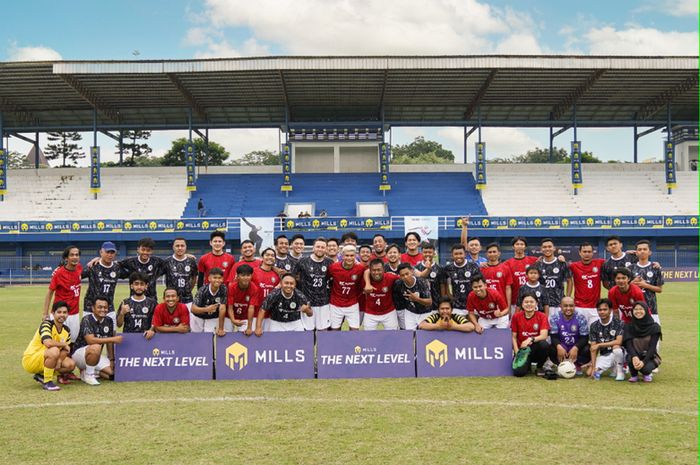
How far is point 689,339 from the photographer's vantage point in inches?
522

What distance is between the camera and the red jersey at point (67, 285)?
1018cm

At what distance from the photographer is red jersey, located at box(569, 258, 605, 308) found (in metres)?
10.7

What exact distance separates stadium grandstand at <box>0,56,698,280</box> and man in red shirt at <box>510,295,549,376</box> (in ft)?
83.1

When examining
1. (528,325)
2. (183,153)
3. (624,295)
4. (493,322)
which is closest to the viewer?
(624,295)

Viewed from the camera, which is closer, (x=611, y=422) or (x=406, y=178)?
(x=611, y=422)

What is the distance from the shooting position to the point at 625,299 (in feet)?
32.0

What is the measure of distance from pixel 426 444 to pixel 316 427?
125cm

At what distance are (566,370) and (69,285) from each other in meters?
7.65

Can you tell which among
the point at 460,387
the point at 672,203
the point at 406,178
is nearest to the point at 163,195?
the point at 406,178

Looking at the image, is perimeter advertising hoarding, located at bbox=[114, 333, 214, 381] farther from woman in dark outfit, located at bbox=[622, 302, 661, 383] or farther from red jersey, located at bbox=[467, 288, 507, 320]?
woman in dark outfit, located at bbox=[622, 302, 661, 383]

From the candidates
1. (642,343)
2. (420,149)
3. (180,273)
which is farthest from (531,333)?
(420,149)

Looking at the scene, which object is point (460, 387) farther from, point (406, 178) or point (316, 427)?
point (406, 178)

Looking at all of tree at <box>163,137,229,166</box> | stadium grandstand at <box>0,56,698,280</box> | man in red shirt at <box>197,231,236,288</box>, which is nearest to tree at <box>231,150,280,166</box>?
tree at <box>163,137,229,166</box>

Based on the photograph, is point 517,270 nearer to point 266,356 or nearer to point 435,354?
point 435,354
